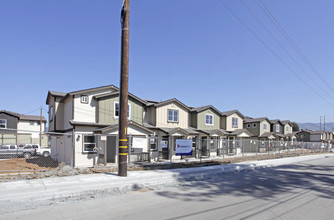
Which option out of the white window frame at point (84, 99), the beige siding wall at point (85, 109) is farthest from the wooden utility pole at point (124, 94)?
the white window frame at point (84, 99)

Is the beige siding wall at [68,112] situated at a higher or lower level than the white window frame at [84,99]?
lower

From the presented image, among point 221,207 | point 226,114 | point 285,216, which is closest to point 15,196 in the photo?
point 221,207

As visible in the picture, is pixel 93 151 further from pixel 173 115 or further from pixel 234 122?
pixel 234 122

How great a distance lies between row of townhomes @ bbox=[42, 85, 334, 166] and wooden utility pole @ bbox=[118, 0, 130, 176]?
11.4ft

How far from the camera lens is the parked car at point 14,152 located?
2423 cm

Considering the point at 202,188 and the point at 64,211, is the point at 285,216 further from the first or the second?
the point at 64,211

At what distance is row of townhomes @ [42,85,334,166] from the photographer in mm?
18062

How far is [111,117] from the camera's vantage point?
20.2 meters

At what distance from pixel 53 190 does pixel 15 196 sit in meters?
1.19

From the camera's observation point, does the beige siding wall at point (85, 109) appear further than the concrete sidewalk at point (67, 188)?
Yes

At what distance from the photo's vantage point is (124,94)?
11.5m

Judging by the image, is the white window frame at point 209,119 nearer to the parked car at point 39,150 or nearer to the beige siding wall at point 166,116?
the beige siding wall at point 166,116

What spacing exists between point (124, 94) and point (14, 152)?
1983 centimetres

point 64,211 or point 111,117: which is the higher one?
point 111,117
